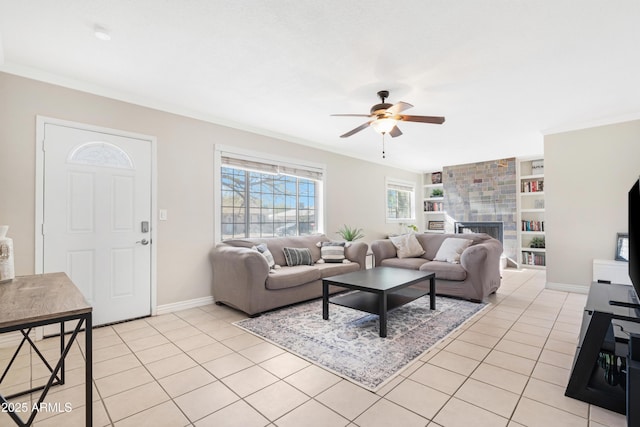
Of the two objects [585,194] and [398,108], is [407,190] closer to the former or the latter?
[585,194]

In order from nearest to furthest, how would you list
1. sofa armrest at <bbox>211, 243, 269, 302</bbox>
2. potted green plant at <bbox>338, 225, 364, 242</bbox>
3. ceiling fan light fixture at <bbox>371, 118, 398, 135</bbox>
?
1. ceiling fan light fixture at <bbox>371, 118, 398, 135</bbox>
2. sofa armrest at <bbox>211, 243, 269, 302</bbox>
3. potted green plant at <bbox>338, 225, 364, 242</bbox>

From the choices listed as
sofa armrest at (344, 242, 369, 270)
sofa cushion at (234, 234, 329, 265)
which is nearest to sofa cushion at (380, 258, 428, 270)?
sofa armrest at (344, 242, 369, 270)

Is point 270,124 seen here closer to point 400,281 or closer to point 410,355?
point 400,281

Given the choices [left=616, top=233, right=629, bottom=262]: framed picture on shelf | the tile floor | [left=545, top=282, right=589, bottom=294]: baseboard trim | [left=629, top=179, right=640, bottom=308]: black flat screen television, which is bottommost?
the tile floor

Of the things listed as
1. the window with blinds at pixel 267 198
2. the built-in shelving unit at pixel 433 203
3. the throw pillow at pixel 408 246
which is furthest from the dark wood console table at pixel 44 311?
the built-in shelving unit at pixel 433 203

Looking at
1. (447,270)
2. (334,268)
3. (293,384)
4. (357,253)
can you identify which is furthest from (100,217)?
(447,270)

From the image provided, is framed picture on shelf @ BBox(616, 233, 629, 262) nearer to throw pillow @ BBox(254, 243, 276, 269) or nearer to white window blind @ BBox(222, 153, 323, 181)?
white window blind @ BBox(222, 153, 323, 181)

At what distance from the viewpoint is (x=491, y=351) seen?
2447 millimetres

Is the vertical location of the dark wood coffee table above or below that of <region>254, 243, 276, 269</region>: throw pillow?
below

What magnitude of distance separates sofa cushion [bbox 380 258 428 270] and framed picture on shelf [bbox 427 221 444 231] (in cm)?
382

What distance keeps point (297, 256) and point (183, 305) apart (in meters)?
1.54

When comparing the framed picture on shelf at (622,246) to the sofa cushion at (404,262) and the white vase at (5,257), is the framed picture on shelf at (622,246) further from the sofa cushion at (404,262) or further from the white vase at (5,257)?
the white vase at (5,257)

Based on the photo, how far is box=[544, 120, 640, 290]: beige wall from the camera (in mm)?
4012

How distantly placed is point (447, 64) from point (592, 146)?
317 cm
